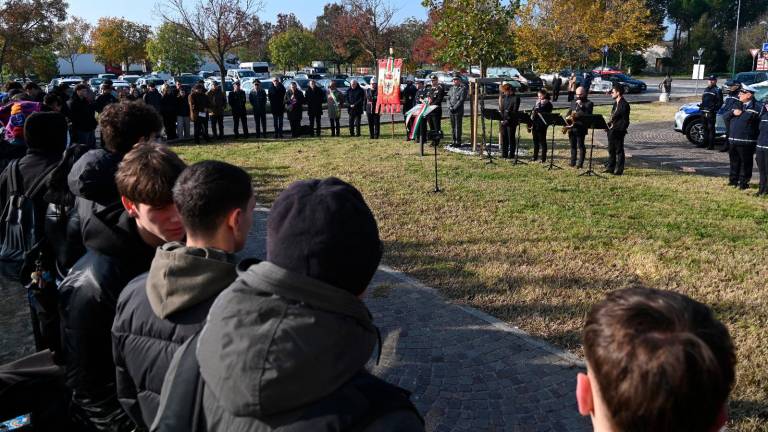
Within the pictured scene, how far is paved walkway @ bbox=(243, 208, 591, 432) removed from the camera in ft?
13.1

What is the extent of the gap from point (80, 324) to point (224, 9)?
31676 millimetres

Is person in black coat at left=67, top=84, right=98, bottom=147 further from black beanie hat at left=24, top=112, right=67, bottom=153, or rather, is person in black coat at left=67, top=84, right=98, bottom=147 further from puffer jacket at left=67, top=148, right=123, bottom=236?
puffer jacket at left=67, top=148, right=123, bottom=236

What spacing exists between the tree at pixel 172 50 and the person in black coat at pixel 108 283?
45.8 m

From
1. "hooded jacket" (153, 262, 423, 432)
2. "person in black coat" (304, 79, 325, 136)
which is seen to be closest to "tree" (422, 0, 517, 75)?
"person in black coat" (304, 79, 325, 136)

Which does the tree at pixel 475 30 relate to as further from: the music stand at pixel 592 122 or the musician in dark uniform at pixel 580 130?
the music stand at pixel 592 122

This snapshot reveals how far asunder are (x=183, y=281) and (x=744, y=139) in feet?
37.6

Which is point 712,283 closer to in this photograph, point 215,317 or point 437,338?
point 437,338

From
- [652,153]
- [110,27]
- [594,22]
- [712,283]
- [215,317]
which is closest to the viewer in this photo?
[215,317]

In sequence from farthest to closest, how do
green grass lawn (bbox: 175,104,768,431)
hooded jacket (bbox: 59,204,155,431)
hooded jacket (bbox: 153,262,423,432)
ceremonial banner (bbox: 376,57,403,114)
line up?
1. ceremonial banner (bbox: 376,57,403,114)
2. green grass lawn (bbox: 175,104,768,431)
3. hooded jacket (bbox: 59,204,155,431)
4. hooded jacket (bbox: 153,262,423,432)

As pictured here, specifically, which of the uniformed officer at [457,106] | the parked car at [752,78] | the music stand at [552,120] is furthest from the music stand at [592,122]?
the parked car at [752,78]

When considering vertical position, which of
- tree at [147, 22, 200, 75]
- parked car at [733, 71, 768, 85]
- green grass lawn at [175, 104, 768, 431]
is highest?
tree at [147, 22, 200, 75]

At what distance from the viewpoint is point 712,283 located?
6.12 metres

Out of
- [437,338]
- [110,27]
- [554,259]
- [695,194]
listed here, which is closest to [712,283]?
[554,259]

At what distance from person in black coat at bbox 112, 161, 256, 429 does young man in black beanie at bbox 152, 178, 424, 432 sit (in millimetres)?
381
